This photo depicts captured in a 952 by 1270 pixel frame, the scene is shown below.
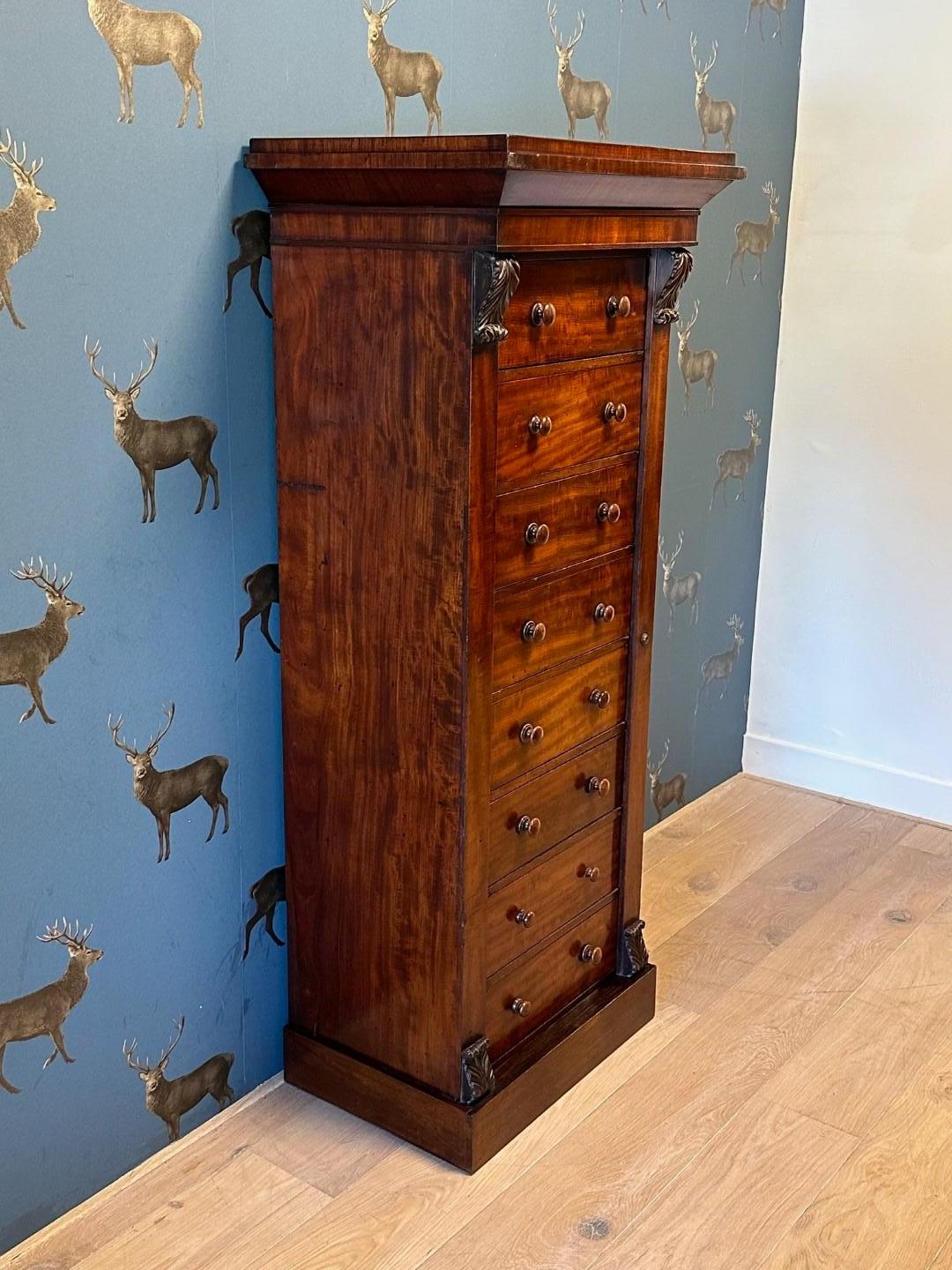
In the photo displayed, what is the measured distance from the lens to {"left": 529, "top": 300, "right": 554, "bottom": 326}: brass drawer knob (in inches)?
67.6

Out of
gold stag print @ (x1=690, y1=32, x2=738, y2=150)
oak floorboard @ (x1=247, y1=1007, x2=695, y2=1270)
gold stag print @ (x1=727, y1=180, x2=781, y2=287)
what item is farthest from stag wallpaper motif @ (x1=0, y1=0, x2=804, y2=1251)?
gold stag print @ (x1=727, y1=180, x2=781, y2=287)

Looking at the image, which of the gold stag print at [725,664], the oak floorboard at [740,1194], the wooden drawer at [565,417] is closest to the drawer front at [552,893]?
the oak floorboard at [740,1194]

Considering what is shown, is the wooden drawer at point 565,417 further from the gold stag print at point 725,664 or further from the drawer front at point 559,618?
the gold stag print at point 725,664

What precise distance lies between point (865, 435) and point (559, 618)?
1.44 m

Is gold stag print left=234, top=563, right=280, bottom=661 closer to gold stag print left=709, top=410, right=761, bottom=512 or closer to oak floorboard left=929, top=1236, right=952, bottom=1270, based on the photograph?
oak floorboard left=929, top=1236, right=952, bottom=1270

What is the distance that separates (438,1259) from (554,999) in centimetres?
47

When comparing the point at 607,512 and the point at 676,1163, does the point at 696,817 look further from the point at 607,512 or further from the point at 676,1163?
the point at 607,512

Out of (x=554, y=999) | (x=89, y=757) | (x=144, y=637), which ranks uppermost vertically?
(x=144, y=637)

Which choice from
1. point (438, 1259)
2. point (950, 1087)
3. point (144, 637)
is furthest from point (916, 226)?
point (438, 1259)

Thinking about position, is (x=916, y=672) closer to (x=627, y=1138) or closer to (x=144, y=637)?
(x=627, y=1138)

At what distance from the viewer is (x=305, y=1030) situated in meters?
2.09

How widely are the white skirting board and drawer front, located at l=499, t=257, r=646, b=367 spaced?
1.60m

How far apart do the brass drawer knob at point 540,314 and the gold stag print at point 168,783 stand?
0.72 meters

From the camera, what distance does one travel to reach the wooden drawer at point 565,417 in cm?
174
